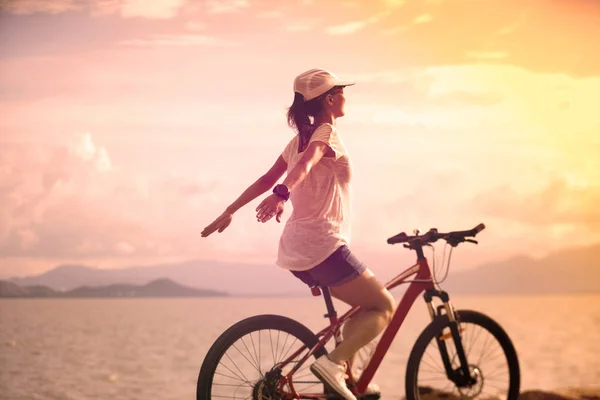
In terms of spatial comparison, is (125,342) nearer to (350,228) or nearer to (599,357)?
(599,357)

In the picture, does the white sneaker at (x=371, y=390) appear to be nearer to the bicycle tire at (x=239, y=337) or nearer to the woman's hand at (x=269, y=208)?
the bicycle tire at (x=239, y=337)

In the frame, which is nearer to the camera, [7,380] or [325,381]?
[325,381]

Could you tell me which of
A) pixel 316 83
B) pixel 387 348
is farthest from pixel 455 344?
pixel 316 83

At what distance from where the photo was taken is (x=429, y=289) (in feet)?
19.1

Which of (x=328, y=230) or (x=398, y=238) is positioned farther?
(x=398, y=238)

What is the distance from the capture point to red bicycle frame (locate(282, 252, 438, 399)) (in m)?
5.34

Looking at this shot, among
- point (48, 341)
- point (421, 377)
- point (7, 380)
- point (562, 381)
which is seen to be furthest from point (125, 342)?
point (421, 377)

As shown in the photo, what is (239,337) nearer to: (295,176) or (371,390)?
(371,390)

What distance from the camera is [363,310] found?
539cm

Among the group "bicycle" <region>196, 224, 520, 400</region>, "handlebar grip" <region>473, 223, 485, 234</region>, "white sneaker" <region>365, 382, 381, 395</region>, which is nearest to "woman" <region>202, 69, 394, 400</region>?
"bicycle" <region>196, 224, 520, 400</region>

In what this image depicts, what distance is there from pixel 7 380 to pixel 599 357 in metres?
Result: 24.7

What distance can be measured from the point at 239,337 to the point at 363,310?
80 cm

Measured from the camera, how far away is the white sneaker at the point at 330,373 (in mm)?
5195

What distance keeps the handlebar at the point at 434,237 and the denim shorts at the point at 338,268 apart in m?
0.62
